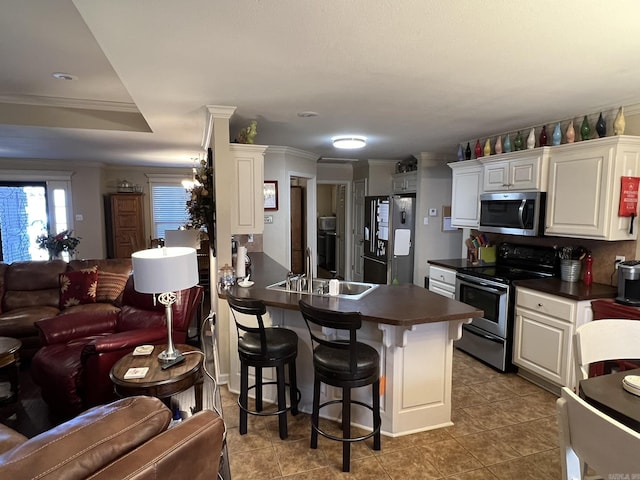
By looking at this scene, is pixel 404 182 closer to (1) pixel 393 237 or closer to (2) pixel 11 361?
(1) pixel 393 237

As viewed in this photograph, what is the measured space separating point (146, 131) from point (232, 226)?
1.66 m

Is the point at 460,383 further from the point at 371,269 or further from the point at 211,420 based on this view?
the point at 371,269

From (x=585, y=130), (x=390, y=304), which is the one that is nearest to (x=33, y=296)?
(x=390, y=304)

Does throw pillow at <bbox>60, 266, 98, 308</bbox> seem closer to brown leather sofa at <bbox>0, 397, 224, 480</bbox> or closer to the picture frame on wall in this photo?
the picture frame on wall

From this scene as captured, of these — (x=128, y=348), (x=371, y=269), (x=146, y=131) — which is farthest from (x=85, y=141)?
(x=371, y=269)

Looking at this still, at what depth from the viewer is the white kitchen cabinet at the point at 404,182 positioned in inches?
229

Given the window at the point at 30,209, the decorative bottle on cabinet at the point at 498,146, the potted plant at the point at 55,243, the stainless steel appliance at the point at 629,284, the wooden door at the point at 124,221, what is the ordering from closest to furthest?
the stainless steel appliance at the point at 629,284 → the decorative bottle on cabinet at the point at 498,146 → the potted plant at the point at 55,243 → the window at the point at 30,209 → the wooden door at the point at 124,221

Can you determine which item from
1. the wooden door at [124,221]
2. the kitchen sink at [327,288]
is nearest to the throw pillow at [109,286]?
the kitchen sink at [327,288]

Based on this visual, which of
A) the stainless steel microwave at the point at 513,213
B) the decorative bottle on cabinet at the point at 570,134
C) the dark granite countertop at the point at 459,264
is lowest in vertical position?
the dark granite countertop at the point at 459,264

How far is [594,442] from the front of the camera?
106cm

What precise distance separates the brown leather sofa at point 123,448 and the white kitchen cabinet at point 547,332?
278 cm

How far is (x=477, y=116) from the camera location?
334 centimetres

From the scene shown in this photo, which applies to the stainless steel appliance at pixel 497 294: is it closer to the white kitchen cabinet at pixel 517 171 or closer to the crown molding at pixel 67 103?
the white kitchen cabinet at pixel 517 171

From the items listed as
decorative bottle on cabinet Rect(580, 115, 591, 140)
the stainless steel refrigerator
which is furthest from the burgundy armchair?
decorative bottle on cabinet Rect(580, 115, 591, 140)
